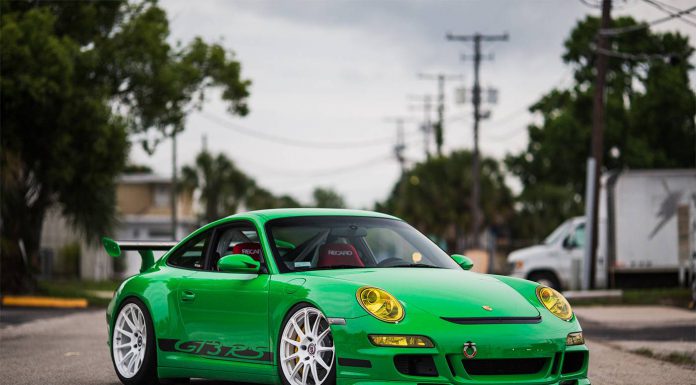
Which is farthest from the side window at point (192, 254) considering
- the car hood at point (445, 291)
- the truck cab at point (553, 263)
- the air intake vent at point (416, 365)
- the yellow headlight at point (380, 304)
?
the truck cab at point (553, 263)

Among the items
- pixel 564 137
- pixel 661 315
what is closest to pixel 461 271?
pixel 661 315

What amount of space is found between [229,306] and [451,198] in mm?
61061

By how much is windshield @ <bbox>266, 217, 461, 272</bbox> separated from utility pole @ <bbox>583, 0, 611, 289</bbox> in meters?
21.8

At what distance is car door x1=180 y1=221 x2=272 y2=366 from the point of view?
28.5ft

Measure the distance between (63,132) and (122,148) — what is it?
1634 millimetres

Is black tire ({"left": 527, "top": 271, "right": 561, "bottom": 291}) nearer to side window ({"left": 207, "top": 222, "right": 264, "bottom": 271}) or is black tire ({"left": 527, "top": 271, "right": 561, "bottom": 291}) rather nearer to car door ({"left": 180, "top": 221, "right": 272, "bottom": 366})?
side window ({"left": 207, "top": 222, "right": 264, "bottom": 271})

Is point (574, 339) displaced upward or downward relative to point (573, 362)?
upward

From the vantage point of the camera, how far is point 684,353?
1348 cm

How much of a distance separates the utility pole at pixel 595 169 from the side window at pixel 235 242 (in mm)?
22137

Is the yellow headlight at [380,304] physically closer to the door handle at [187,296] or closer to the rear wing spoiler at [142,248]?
the door handle at [187,296]

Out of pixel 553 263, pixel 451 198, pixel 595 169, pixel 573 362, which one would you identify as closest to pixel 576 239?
pixel 553 263

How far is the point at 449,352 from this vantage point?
7555mm

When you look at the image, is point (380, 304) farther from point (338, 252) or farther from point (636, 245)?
point (636, 245)

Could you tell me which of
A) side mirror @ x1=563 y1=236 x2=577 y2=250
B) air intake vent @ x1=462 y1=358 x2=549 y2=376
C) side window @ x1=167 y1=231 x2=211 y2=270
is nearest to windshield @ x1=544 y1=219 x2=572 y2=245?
side mirror @ x1=563 y1=236 x2=577 y2=250
